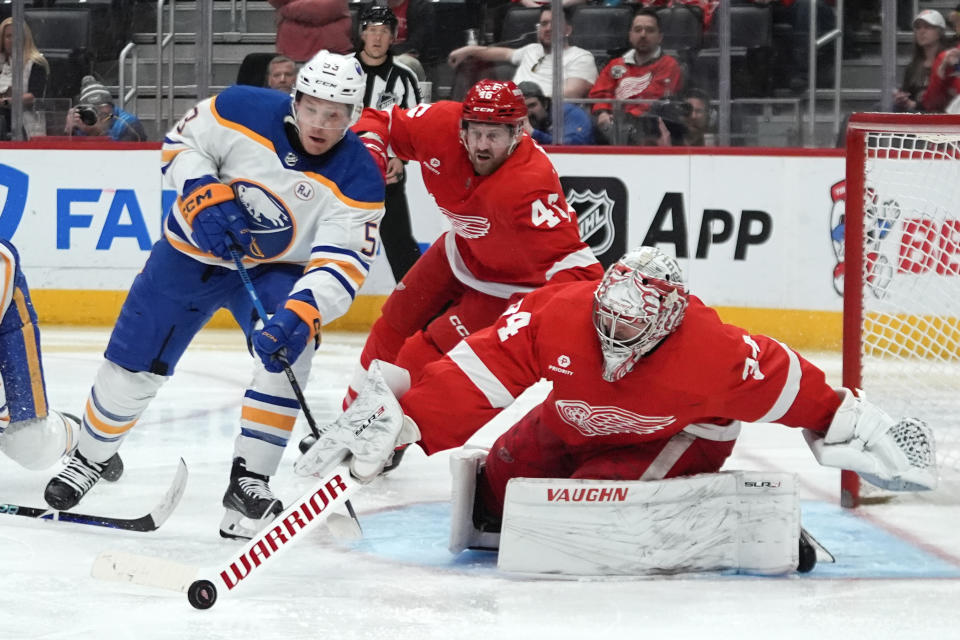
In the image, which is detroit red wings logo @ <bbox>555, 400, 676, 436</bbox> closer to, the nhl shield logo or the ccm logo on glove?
the ccm logo on glove

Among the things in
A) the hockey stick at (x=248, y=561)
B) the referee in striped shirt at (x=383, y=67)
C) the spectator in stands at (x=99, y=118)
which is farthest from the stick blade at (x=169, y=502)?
the spectator in stands at (x=99, y=118)

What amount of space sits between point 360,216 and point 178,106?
3510 millimetres

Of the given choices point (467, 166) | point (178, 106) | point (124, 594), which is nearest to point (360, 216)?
point (467, 166)

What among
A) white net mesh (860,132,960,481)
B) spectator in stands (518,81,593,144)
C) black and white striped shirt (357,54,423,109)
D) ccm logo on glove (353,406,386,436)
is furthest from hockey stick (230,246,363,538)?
spectator in stands (518,81,593,144)

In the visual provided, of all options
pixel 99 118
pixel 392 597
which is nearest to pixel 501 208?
pixel 392 597

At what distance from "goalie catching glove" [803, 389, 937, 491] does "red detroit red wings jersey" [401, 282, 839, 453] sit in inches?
4.0

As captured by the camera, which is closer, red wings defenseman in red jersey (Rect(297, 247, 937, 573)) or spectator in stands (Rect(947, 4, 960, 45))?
red wings defenseman in red jersey (Rect(297, 247, 937, 573))

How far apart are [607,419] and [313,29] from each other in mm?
4107

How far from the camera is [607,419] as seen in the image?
106 inches

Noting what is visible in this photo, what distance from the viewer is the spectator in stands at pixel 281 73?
6.25 meters

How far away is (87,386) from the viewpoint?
5.03 m

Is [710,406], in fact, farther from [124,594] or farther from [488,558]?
[124,594]

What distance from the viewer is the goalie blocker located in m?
2.70

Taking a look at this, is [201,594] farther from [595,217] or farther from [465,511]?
[595,217]
